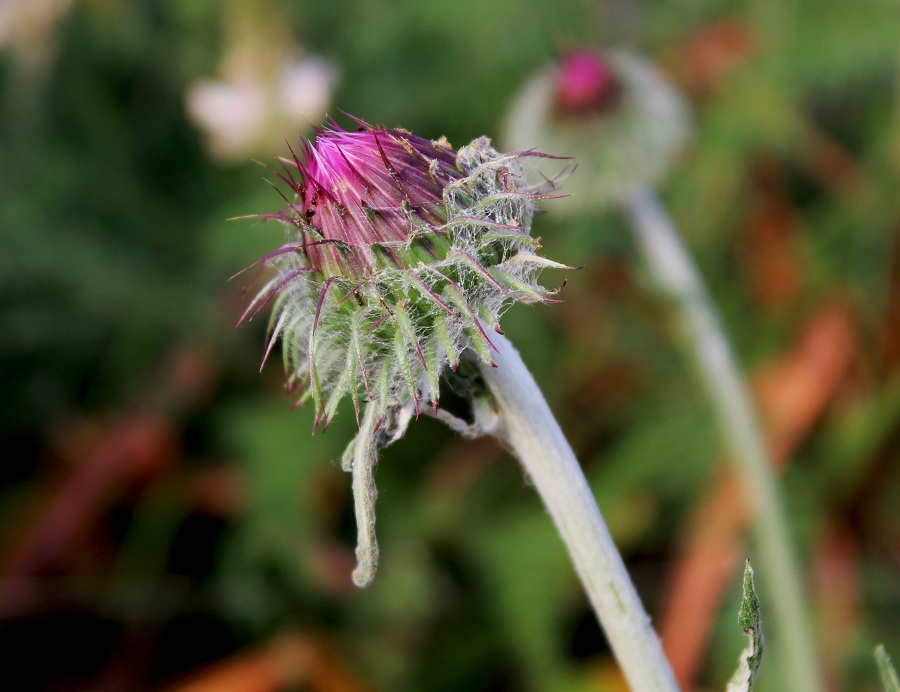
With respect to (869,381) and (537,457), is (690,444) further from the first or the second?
(537,457)

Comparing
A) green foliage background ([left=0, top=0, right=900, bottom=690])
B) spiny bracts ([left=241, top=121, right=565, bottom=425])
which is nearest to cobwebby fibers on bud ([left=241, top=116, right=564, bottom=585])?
spiny bracts ([left=241, top=121, right=565, bottom=425])

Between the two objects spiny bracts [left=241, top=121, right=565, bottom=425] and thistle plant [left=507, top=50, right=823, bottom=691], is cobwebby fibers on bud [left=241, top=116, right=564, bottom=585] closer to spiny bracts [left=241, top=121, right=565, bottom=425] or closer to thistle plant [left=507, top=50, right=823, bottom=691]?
spiny bracts [left=241, top=121, right=565, bottom=425]

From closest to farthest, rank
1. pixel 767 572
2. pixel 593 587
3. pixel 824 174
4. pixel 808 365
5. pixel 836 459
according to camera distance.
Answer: pixel 593 587, pixel 767 572, pixel 836 459, pixel 808 365, pixel 824 174

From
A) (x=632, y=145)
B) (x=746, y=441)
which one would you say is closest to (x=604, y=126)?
(x=632, y=145)

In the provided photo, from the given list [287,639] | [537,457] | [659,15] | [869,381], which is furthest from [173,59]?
[537,457]

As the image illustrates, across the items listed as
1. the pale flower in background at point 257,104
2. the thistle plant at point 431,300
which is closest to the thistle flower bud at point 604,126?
the pale flower in background at point 257,104

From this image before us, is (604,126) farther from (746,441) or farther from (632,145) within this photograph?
(746,441)

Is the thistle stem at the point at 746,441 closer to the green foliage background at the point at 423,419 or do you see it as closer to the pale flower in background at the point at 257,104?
the green foliage background at the point at 423,419
